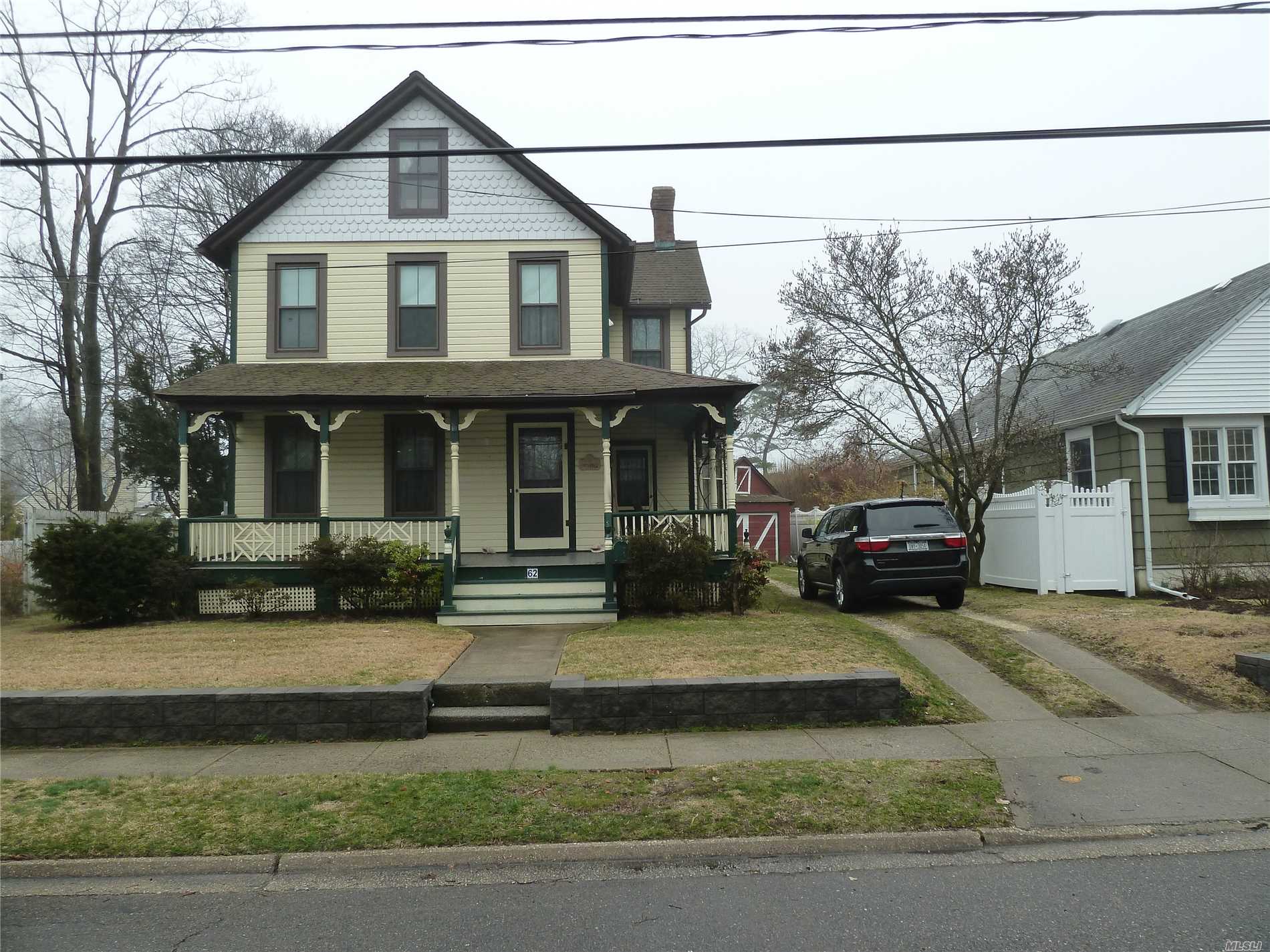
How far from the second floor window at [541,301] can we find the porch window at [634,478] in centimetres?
247

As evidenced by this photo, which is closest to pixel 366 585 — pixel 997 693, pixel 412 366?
pixel 412 366

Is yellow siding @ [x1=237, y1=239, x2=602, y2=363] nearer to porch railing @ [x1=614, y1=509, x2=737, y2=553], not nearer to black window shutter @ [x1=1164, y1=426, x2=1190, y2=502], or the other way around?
porch railing @ [x1=614, y1=509, x2=737, y2=553]

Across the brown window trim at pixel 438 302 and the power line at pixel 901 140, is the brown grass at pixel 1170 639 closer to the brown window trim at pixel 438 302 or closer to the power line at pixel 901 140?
the power line at pixel 901 140

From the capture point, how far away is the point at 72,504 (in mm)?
35812

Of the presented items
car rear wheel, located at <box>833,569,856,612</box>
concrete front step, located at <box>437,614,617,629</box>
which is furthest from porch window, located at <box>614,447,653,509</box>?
car rear wheel, located at <box>833,569,856,612</box>

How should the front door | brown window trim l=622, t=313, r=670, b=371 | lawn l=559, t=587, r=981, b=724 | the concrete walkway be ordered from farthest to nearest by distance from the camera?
brown window trim l=622, t=313, r=670, b=371, the front door, the concrete walkway, lawn l=559, t=587, r=981, b=724

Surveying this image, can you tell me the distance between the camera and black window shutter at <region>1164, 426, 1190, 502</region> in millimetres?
16094

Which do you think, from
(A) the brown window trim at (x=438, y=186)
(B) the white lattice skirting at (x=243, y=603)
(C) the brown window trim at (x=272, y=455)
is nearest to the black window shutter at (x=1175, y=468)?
(A) the brown window trim at (x=438, y=186)

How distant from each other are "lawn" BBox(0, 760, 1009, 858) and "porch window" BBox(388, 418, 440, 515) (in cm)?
932

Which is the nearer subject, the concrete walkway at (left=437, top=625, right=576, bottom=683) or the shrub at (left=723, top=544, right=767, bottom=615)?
the concrete walkway at (left=437, top=625, right=576, bottom=683)

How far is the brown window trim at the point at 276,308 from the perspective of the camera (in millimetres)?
15656

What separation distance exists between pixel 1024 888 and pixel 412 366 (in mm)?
13047

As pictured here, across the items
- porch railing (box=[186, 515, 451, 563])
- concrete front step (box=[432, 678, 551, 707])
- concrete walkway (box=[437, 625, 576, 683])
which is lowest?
concrete front step (box=[432, 678, 551, 707])

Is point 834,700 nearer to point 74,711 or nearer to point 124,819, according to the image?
point 124,819
